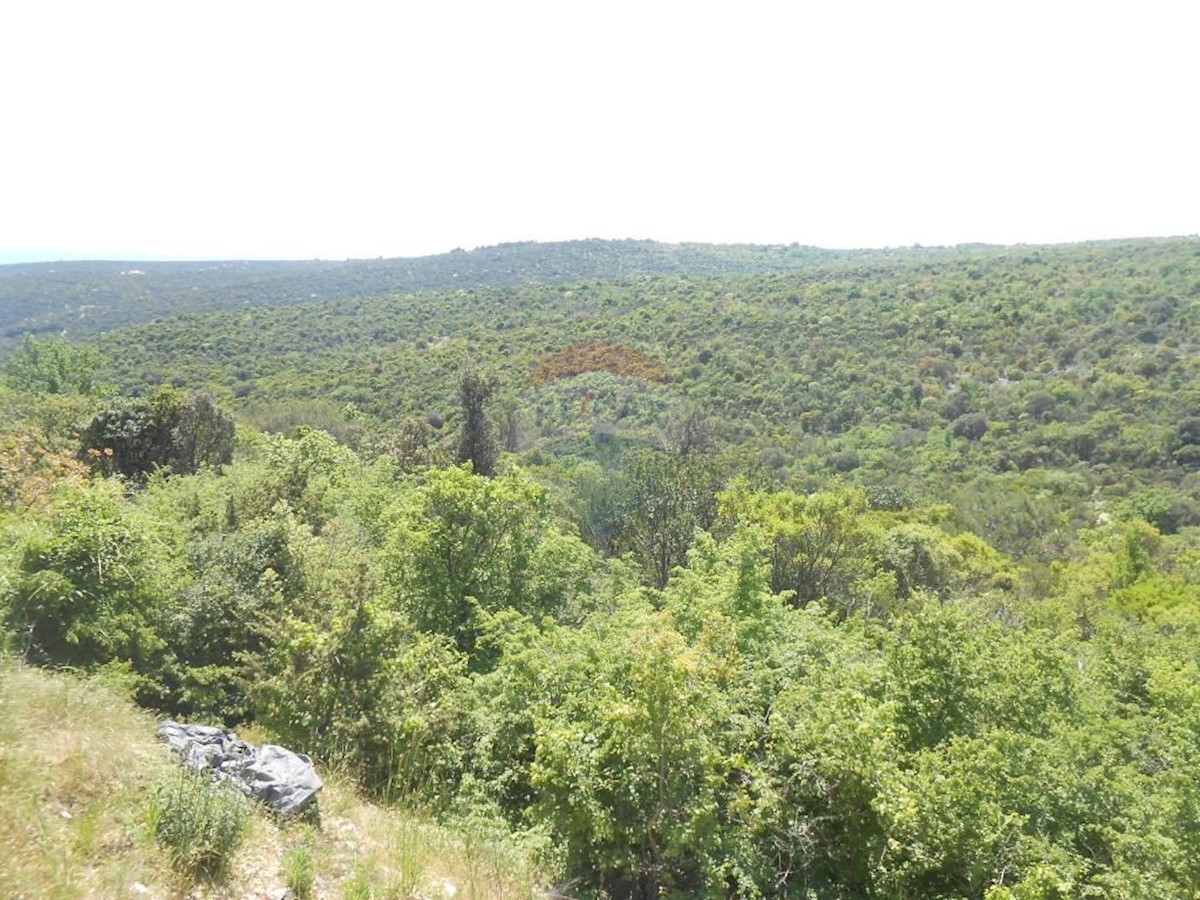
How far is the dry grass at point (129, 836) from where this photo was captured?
455cm

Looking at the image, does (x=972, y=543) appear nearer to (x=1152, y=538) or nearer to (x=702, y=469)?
(x=1152, y=538)

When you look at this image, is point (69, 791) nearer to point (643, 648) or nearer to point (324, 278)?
point (643, 648)

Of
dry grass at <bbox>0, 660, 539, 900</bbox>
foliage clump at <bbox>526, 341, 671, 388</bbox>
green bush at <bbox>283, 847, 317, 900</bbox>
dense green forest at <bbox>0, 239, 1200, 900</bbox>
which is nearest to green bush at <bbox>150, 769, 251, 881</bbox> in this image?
dry grass at <bbox>0, 660, 539, 900</bbox>

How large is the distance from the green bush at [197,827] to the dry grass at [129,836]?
A: 82mm

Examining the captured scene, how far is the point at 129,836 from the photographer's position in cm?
498

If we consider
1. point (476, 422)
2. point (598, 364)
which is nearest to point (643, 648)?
point (476, 422)

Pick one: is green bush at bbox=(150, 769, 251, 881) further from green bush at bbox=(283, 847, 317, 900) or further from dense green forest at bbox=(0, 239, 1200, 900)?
dense green forest at bbox=(0, 239, 1200, 900)

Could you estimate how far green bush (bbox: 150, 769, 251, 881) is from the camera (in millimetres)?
5012

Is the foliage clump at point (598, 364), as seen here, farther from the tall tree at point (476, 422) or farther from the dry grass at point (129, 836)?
the dry grass at point (129, 836)

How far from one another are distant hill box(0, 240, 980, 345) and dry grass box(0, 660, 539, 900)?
139674 mm

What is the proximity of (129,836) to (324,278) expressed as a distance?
614 ft

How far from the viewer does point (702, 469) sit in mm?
32375

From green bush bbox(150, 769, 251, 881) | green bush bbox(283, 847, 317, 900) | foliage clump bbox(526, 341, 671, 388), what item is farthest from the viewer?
foliage clump bbox(526, 341, 671, 388)

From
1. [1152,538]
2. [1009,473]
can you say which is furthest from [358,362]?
[1152,538]
